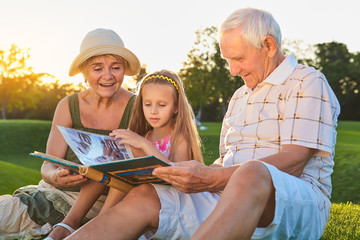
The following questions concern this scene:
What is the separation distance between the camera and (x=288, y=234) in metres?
2.27

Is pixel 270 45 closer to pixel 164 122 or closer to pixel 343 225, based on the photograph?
pixel 164 122

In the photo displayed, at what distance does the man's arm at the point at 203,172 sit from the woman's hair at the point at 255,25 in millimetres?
749

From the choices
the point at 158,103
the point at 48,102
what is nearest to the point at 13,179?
the point at 158,103

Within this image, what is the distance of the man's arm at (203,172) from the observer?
7.31 feet

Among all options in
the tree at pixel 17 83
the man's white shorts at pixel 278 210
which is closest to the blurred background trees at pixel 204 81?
the tree at pixel 17 83

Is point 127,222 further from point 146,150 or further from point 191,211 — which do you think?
point 146,150

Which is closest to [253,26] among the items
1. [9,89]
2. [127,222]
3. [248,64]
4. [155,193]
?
[248,64]

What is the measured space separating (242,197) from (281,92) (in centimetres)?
104

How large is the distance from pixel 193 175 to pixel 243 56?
97 cm

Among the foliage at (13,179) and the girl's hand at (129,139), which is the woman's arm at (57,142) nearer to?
the girl's hand at (129,139)

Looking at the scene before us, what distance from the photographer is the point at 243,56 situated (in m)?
2.86

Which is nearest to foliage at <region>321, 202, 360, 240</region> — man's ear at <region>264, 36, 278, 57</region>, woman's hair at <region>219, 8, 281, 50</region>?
man's ear at <region>264, 36, 278, 57</region>

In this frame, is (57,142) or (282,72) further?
(57,142)

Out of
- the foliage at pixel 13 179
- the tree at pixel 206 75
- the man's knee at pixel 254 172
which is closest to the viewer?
the man's knee at pixel 254 172
